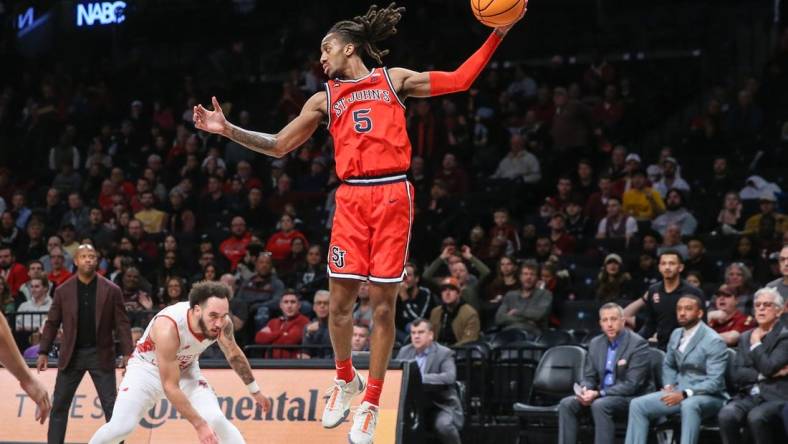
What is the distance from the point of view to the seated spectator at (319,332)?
11992 millimetres

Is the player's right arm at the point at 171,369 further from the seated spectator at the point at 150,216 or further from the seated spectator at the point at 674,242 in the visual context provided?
the seated spectator at the point at 150,216

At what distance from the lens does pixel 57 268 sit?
587 inches

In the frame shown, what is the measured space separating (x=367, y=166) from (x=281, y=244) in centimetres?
837

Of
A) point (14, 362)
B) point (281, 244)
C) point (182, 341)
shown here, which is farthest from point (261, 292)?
point (14, 362)

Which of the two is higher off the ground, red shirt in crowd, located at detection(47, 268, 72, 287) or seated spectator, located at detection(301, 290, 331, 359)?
red shirt in crowd, located at detection(47, 268, 72, 287)

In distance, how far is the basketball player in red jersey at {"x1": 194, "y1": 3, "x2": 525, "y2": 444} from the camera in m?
6.61

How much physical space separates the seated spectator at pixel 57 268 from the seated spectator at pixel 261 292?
8.04 feet

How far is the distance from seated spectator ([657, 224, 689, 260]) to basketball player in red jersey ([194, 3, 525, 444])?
22.2 feet

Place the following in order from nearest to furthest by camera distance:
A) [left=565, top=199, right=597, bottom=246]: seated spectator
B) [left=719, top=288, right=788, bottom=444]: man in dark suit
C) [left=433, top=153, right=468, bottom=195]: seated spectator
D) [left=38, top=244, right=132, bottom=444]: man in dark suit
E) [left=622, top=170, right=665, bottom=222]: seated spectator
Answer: [left=719, top=288, right=788, bottom=444]: man in dark suit, [left=38, top=244, right=132, bottom=444]: man in dark suit, [left=622, top=170, right=665, bottom=222]: seated spectator, [left=565, top=199, right=597, bottom=246]: seated spectator, [left=433, top=153, right=468, bottom=195]: seated spectator

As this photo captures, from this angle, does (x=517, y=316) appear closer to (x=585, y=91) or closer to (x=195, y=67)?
(x=585, y=91)

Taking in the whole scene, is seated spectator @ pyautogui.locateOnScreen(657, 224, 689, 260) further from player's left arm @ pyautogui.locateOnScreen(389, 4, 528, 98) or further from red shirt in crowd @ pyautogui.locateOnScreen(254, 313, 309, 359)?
player's left arm @ pyautogui.locateOnScreen(389, 4, 528, 98)

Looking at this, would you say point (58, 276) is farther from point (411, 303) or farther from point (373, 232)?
point (373, 232)

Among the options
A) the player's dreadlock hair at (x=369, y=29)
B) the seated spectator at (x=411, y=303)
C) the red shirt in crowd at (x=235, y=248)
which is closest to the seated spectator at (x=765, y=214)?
the seated spectator at (x=411, y=303)

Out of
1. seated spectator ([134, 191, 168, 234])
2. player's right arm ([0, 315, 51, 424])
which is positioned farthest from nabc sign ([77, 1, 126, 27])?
player's right arm ([0, 315, 51, 424])
